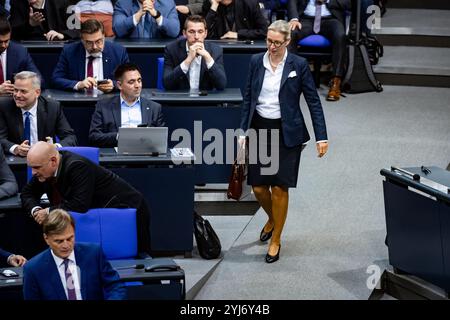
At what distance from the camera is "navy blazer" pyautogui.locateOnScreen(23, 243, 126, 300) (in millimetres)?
5359

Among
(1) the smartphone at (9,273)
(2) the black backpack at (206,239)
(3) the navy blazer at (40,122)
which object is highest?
(3) the navy blazer at (40,122)

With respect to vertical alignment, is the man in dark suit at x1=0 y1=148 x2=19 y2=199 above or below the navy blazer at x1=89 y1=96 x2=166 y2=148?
below

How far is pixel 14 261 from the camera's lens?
20.5 ft

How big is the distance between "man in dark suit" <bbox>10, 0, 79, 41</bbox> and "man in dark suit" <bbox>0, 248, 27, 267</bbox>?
3394mm

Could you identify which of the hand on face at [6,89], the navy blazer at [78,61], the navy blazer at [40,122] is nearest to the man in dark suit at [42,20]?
the navy blazer at [78,61]

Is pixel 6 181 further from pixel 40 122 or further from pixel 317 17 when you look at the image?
pixel 317 17

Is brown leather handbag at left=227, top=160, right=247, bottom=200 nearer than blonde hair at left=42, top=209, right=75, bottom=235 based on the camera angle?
No

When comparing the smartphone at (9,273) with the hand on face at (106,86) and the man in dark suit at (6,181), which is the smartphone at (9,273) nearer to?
the man in dark suit at (6,181)

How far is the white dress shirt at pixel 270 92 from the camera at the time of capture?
7.11 m

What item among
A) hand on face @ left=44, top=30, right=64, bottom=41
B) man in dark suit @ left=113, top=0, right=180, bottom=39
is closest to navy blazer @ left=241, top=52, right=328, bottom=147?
man in dark suit @ left=113, top=0, right=180, bottom=39

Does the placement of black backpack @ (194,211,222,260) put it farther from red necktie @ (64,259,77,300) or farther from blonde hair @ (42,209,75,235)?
blonde hair @ (42,209,75,235)

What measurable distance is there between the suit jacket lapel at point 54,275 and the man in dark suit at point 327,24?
516 cm
